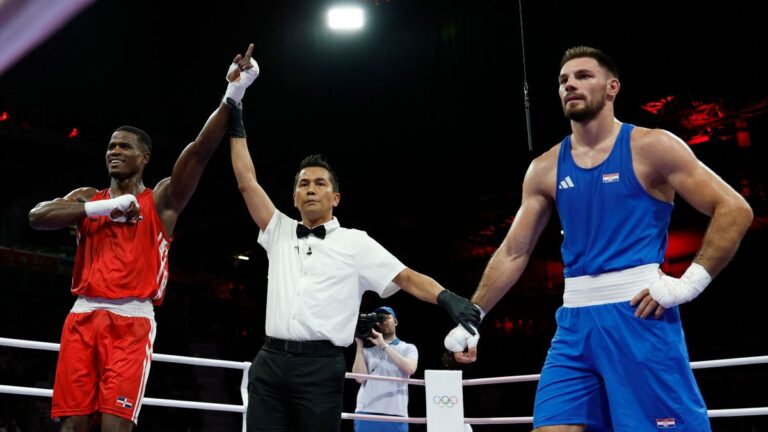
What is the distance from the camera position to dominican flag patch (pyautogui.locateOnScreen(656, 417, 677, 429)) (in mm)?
2014

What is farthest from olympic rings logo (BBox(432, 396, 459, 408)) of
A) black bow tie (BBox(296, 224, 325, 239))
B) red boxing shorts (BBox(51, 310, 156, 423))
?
red boxing shorts (BBox(51, 310, 156, 423))

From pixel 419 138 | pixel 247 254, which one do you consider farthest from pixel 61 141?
pixel 247 254

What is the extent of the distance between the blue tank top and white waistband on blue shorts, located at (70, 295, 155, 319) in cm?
164

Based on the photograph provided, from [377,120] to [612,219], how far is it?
822 centimetres

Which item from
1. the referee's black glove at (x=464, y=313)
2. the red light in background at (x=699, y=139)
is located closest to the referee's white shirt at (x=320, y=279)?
the referee's black glove at (x=464, y=313)

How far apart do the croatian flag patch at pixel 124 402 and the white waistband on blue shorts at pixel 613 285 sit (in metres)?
1.63

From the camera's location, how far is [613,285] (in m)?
2.18

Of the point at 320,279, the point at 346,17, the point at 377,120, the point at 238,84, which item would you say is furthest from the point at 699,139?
the point at 320,279

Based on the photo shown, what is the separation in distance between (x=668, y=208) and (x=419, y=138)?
8334mm

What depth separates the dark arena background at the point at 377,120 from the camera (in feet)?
27.9

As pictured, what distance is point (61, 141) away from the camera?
915 cm

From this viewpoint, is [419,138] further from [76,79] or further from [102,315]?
[102,315]

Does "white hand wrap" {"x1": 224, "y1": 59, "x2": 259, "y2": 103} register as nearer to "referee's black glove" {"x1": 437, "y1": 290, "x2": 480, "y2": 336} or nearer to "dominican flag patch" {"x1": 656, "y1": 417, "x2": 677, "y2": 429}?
"referee's black glove" {"x1": 437, "y1": 290, "x2": 480, "y2": 336}

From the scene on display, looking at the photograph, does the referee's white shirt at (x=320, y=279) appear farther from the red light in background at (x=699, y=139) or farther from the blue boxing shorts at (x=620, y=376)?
the red light in background at (x=699, y=139)
